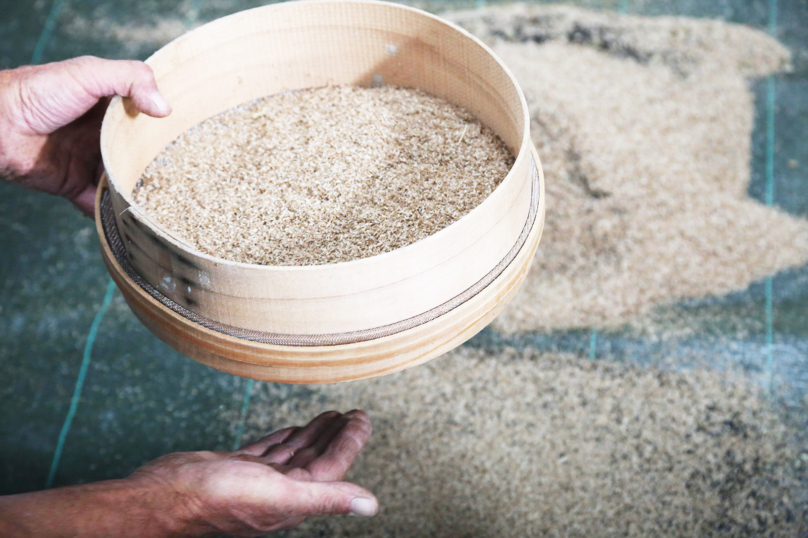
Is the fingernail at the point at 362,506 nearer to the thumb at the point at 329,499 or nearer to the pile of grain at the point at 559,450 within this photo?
the thumb at the point at 329,499

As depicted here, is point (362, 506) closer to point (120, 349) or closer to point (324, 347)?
point (324, 347)

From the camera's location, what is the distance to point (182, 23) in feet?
9.10

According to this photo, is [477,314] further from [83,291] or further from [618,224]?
[83,291]

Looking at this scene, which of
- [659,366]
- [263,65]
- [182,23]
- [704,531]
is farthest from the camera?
[182,23]

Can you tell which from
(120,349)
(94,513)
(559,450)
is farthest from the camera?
(120,349)

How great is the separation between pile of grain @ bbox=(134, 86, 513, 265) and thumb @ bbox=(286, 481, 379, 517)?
1.11ft

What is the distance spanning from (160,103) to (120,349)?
3.53 ft

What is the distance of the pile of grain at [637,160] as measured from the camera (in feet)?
6.32

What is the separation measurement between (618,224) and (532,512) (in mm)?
856

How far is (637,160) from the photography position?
7.06 ft

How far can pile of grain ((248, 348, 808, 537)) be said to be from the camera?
A: 156 centimetres

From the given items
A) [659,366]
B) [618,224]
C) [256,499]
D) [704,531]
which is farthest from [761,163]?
[256,499]

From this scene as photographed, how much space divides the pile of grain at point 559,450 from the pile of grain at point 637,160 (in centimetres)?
20

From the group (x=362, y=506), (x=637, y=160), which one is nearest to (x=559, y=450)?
(x=362, y=506)
